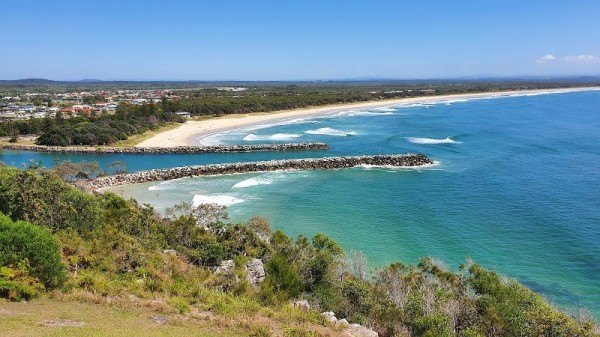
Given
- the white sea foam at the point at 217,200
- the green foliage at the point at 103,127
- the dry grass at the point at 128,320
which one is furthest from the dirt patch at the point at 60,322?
the green foliage at the point at 103,127

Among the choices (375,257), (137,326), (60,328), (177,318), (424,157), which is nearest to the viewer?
(60,328)

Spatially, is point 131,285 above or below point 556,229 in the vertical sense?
above

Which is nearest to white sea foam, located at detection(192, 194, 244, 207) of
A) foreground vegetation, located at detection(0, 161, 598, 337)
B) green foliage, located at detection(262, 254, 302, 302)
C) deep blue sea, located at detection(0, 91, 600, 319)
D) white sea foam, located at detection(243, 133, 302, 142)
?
deep blue sea, located at detection(0, 91, 600, 319)

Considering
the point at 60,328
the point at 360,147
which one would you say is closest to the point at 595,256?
the point at 60,328

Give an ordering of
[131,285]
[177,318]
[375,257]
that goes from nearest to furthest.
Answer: [177,318], [131,285], [375,257]

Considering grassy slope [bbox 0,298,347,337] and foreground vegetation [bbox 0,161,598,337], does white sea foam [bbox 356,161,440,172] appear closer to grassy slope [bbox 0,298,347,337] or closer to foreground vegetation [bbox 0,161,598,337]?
foreground vegetation [bbox 0,161,598,337]

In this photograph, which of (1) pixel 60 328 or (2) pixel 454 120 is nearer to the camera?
(1) pixel 60 328

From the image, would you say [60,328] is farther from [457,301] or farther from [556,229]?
[556,229]
